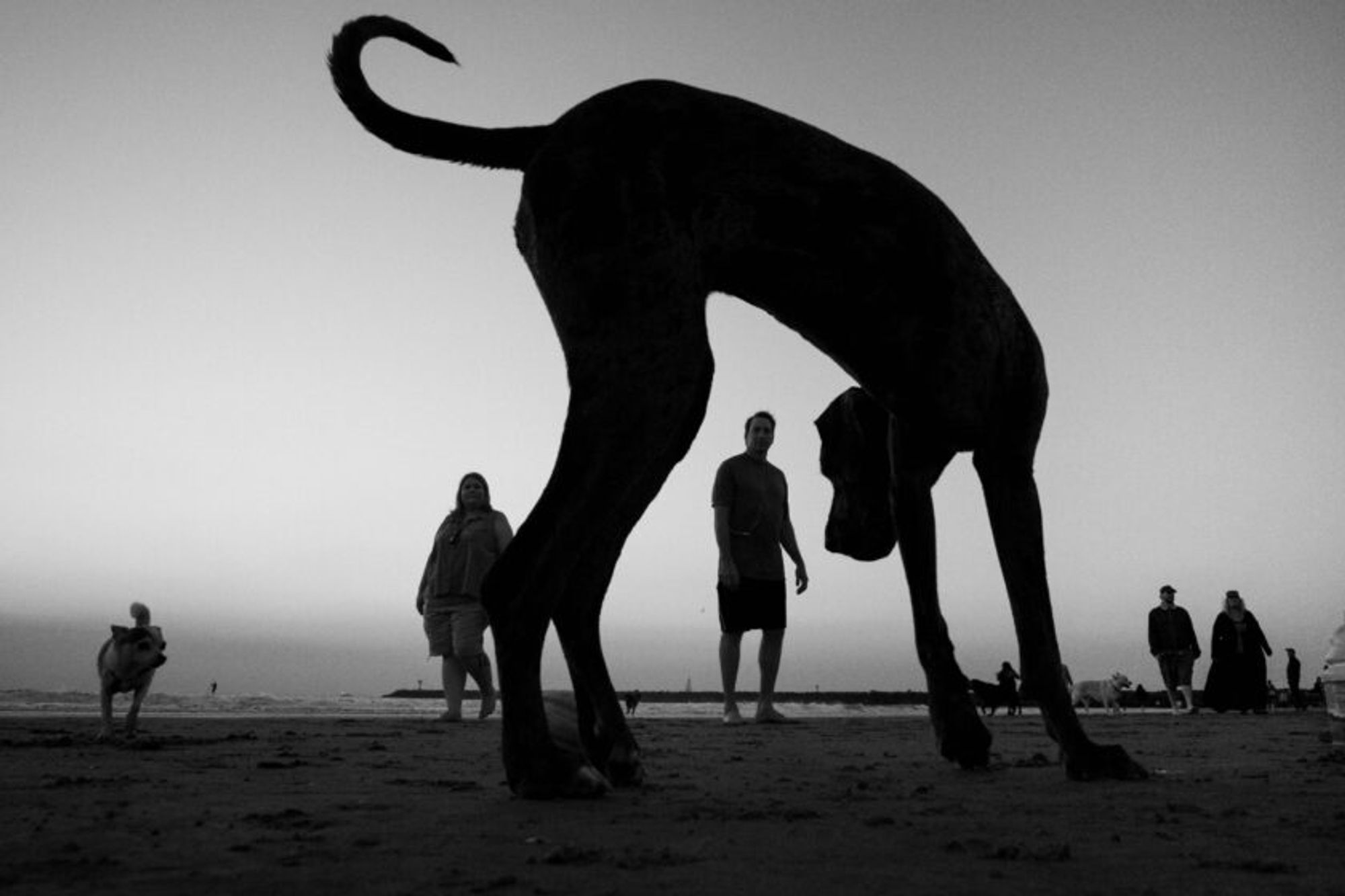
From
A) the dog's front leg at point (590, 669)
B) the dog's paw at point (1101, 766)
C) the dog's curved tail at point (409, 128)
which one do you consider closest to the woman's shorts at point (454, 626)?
the dog's front leg at point (590, 669)

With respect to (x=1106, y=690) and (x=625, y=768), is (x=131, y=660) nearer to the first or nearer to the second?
(x=625, y=768)

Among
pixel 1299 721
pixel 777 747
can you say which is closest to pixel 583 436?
pixel 777 747

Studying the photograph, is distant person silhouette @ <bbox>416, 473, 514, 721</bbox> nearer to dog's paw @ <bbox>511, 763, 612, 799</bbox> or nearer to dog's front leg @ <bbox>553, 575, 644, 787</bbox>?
dog's front leg @ <bbox>553, 575, 644, 787</bbox>

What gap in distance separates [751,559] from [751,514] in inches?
14.1

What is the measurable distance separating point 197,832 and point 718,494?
6.22m

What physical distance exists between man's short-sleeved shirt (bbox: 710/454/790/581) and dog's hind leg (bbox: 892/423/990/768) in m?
3.94

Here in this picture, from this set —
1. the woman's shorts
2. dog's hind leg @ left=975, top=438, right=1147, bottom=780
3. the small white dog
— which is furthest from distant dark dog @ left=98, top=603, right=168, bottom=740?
the small white dog

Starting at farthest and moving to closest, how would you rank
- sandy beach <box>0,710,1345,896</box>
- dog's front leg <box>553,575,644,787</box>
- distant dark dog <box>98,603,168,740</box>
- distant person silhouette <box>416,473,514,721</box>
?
distant person silhouette <box>416,473,514,721</box>
distant dark dog <box>98,603,168,740</box>
dog's front leg <box>553,575,644,787</box>
sandy beach <box>0,710,1345,896</box>

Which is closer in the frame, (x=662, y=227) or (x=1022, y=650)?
(x=662, y=227)

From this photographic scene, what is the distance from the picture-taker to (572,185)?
9.50 feet

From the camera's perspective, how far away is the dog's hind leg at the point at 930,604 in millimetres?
3695

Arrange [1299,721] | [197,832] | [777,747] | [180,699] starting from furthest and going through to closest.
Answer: [180,699] → [1299,721] → [777,747] → [197,832]

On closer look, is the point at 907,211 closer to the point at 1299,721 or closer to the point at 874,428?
the point at 874,428

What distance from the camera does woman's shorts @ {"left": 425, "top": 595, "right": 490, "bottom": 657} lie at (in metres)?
8.70
